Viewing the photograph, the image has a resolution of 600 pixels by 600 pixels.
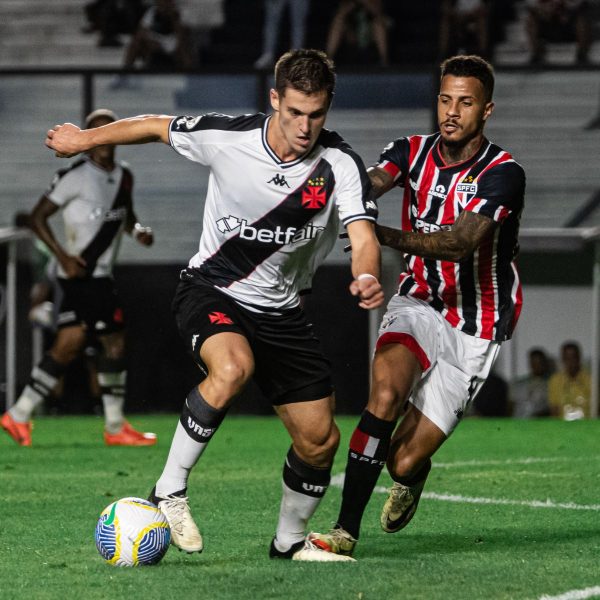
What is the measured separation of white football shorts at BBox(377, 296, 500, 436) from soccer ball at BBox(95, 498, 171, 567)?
1362mm

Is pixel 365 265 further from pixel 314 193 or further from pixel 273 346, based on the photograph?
pixel 273 346

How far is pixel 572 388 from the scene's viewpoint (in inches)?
582

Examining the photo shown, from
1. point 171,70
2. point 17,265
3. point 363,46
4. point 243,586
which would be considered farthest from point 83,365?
point 243,586

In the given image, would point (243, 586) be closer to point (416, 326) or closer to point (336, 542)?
point (336, 542)

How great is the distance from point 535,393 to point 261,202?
9.84 m

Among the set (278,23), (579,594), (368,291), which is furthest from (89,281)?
(278,23)

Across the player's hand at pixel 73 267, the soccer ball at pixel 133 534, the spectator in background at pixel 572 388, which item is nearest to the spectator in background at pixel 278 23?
the spectator in background at pixel 572 388

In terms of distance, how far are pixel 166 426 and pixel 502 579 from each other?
8300 mm

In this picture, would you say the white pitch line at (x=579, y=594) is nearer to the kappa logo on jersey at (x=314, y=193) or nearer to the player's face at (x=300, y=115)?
the kappa logo on jersey at (x=314, y=193)

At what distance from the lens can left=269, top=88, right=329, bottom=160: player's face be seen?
5.47 meters

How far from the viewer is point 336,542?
5.75 m

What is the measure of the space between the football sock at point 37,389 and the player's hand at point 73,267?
0.68m

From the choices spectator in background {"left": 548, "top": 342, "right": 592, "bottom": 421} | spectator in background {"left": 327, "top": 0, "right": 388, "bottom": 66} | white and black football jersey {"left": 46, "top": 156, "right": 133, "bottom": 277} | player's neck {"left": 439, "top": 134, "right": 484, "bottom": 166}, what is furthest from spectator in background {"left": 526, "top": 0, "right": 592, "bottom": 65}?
player's neck {"left": 439, "top": 134, "right": 484, "bottom": 166}

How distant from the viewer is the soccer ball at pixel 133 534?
212 inches
